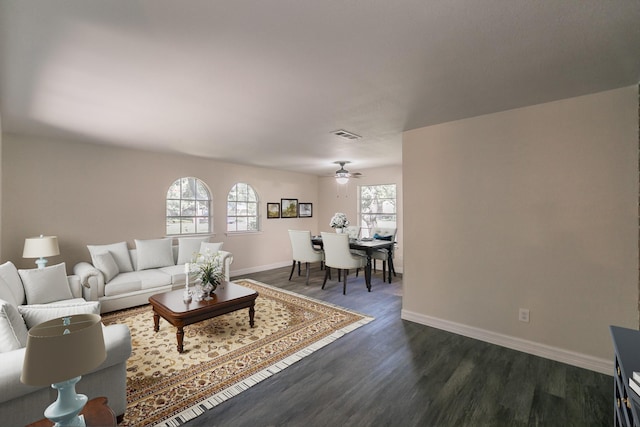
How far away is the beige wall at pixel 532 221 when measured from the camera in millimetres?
2359

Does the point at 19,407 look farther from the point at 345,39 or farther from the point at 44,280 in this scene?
the point at 345,39

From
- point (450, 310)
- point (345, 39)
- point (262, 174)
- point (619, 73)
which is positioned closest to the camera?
point (345, 39)

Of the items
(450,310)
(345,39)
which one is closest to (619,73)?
(345,39)

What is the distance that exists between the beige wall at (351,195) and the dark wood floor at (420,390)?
366 cm

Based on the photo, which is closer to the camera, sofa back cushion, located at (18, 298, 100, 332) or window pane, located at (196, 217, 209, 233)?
sofa back cushion, located at (18, 298, 100, 332)

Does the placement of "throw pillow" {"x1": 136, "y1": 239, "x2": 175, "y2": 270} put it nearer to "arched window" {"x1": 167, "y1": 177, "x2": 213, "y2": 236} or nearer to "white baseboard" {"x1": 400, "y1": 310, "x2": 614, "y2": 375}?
"arched window" {"x1": 167, "y1": 177, "x2": 213, "y2": 236}

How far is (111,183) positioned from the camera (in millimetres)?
4473

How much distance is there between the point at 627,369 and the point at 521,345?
5.85ft

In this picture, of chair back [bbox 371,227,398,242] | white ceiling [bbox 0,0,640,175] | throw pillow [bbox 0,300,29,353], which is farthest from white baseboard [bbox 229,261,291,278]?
throw pillow [bbox 0,300,29,353]

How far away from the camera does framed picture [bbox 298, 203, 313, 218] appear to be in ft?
24.7

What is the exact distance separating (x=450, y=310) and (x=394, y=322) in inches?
26.3

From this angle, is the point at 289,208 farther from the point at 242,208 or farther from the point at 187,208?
the point at 187,208

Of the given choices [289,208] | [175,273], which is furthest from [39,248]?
[289,208]

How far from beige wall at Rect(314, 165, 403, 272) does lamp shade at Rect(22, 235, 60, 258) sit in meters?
5.25
